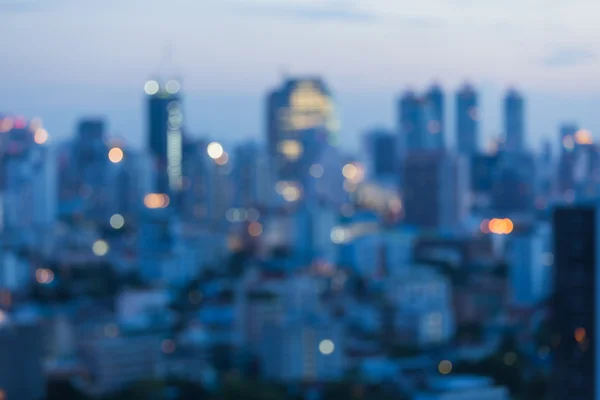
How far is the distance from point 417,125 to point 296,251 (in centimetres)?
321

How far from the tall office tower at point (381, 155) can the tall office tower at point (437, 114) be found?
122 cm

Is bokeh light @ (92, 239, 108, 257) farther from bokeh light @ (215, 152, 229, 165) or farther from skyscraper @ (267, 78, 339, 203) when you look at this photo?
skyscraper @ (267, 78, 339, 203)

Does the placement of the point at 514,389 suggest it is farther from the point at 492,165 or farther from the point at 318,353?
the point at 492,165

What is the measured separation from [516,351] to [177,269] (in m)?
5.33

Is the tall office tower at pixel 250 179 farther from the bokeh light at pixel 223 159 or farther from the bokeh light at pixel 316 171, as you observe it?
the bokeh light at pixel 316 171

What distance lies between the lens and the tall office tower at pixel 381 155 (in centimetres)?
1602

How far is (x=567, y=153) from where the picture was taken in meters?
5.80

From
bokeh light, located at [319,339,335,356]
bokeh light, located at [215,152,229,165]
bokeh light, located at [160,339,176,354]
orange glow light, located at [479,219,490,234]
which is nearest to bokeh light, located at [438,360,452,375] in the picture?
bokeh light, located at [319,339,335,356]

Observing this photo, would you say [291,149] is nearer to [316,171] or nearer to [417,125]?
[316,171]

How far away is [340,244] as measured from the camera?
11.9 metres

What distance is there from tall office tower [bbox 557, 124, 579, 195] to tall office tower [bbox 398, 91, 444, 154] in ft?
26.0

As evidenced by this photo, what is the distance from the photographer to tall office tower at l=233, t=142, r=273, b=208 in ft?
47.9

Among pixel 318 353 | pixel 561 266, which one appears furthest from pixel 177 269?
pixel 561 266

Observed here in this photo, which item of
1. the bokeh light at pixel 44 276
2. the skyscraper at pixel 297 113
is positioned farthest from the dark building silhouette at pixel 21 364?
the skyscraper at pixel 297 113
